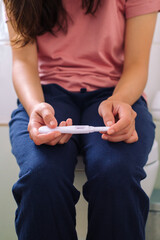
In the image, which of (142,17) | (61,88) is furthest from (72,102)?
(142,17)

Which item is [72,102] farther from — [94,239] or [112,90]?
[94,239]

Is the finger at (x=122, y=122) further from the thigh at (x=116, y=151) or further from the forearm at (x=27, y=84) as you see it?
the forearm at (x=27, y=84)

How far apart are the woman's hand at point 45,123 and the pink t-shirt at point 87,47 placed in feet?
0.62

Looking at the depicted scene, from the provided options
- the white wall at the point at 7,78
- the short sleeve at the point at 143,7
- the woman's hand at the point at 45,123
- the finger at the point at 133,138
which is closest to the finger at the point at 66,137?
the woman's hand at the point at 45,123

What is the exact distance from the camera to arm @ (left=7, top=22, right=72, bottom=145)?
50 cm

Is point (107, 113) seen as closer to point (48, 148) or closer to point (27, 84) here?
point (48, 148)

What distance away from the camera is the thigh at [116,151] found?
1.60ft

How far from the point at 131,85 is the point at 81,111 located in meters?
0.13

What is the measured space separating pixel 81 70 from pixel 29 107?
0.63 ft

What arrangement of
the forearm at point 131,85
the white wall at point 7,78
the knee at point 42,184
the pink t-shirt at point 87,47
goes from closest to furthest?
1. the knee at point 42,184
2. the forearm at point 131,85
3. the pink t-shirt at point 87,47
4. the white wall at point 7,78

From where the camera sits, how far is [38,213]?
18.4 inches

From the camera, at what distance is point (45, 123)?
1.69ft

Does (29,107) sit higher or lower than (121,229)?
higher

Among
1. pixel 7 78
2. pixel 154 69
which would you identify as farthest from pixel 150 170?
pixel 7 78
